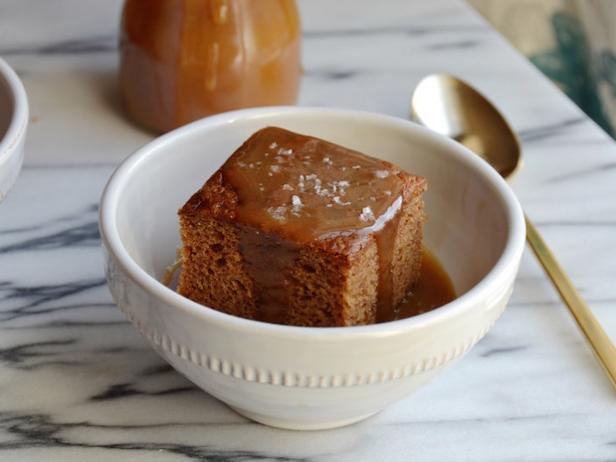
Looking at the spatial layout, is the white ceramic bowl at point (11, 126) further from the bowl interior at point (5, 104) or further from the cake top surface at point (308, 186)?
the cake top surface at point (308, 186)

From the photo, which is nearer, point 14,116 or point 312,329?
point 312,329

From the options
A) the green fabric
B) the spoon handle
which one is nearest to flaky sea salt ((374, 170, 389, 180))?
the spoon handle

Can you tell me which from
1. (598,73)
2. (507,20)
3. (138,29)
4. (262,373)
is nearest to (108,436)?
(262,373)

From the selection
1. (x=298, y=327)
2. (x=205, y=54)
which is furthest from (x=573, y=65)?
(x=298, y=327)

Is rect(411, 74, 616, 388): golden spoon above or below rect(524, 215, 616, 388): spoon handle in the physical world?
above

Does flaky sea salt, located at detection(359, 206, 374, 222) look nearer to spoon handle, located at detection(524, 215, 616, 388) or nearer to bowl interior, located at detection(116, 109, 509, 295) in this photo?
bowl interior, located at detection(116, 109, 509, 295)

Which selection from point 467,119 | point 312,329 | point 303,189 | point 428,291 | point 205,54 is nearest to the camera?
point 312,329

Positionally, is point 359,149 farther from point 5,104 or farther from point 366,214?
point 5,104

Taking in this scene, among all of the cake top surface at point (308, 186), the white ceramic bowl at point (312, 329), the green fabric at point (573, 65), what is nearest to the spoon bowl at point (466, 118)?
the white ceramic bowl at point (312, 329)
